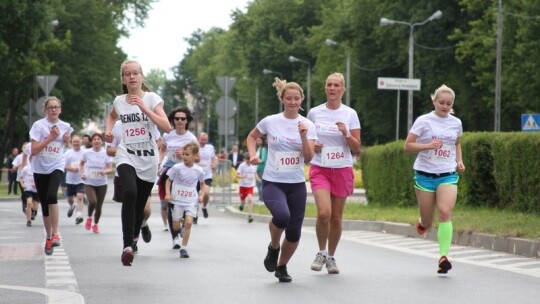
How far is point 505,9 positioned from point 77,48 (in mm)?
21727

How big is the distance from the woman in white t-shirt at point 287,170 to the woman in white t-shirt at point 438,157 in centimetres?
169

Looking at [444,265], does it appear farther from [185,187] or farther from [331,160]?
[185,187]

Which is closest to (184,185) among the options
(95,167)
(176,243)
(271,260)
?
(176,243)

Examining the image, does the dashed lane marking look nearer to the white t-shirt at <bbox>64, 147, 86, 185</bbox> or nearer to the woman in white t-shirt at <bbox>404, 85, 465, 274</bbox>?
the woman in white t-shirt at <bbox>404, 85, 465, 274</bbox>

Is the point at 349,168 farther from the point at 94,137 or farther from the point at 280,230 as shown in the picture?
the point at 94,137

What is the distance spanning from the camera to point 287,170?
12.8 m

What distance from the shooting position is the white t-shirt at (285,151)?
12.8 metres

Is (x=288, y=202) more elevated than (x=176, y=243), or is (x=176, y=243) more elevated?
(x=288, y=202)

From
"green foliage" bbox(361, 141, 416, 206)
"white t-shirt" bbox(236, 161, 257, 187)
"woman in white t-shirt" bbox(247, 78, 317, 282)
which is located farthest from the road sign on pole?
"woman in white t-shirt" bbox(247, 78, 317, 282)

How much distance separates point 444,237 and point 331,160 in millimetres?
1359

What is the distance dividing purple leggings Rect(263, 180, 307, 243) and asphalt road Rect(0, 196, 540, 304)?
19.3 inches

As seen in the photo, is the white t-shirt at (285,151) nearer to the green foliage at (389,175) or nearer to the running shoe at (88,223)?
the running shoe at (88,223)

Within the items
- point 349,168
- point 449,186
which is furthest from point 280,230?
point 449,186

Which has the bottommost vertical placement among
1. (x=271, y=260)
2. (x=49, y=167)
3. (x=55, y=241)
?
(x=55, y=241)
